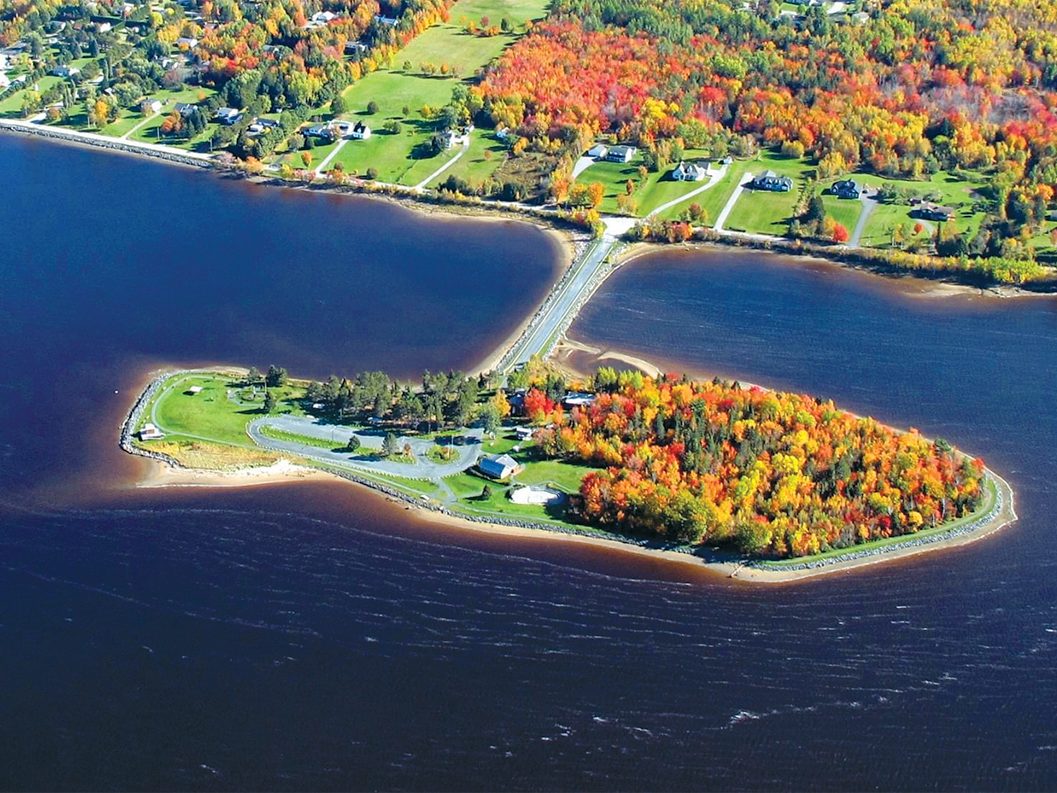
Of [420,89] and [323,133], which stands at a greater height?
[420,89]

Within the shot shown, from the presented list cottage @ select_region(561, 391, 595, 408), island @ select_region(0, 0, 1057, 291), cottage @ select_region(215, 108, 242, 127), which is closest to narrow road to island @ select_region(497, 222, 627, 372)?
island @ select_region(0, 0, 1057, 291)

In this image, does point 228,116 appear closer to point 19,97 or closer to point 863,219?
point 19,97

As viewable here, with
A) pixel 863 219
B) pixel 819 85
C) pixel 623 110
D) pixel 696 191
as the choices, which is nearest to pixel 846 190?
pixel 863 219

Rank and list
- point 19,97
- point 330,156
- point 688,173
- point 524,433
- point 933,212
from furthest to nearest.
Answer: point 19,97 → point 330,156 → point 688,173 → point 933,212 → point 524,433

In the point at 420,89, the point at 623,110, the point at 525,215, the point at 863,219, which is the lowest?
the point at 525,215

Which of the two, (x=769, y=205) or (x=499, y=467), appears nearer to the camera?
(x=499, y=467)

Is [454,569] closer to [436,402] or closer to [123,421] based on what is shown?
[436,402]

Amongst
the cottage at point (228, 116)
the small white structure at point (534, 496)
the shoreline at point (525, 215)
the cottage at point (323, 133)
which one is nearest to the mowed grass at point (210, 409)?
the shoreline at point (525, 215)
